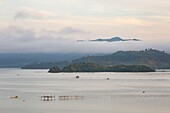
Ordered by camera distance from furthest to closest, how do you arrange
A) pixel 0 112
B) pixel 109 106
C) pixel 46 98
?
pixel 46 98, pixel 109 106, pixel 0 112

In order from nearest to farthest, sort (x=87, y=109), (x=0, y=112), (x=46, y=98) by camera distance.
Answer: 1. (x=0, y=112)
2. (x=87, y=109)
3. (x=46, y=98)

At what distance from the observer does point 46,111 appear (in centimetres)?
7350

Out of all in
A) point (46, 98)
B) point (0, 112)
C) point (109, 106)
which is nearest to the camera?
point (0, 112)

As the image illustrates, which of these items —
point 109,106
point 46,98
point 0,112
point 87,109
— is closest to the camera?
point 0,112

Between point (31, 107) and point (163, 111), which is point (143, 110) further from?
point (31, 107)

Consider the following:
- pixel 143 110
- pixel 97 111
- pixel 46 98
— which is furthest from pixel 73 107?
pixel 46 98

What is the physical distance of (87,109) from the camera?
75.6m

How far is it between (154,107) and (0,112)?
2788cm

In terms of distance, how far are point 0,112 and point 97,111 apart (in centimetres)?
1603

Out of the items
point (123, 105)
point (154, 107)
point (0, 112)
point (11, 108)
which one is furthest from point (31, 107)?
point (154, 107)

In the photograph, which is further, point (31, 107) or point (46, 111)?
point (31, 107)

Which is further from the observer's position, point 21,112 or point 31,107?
point 31,107

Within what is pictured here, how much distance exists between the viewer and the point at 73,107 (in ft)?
261

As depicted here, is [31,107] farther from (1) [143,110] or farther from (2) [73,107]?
(1) [143,110]
